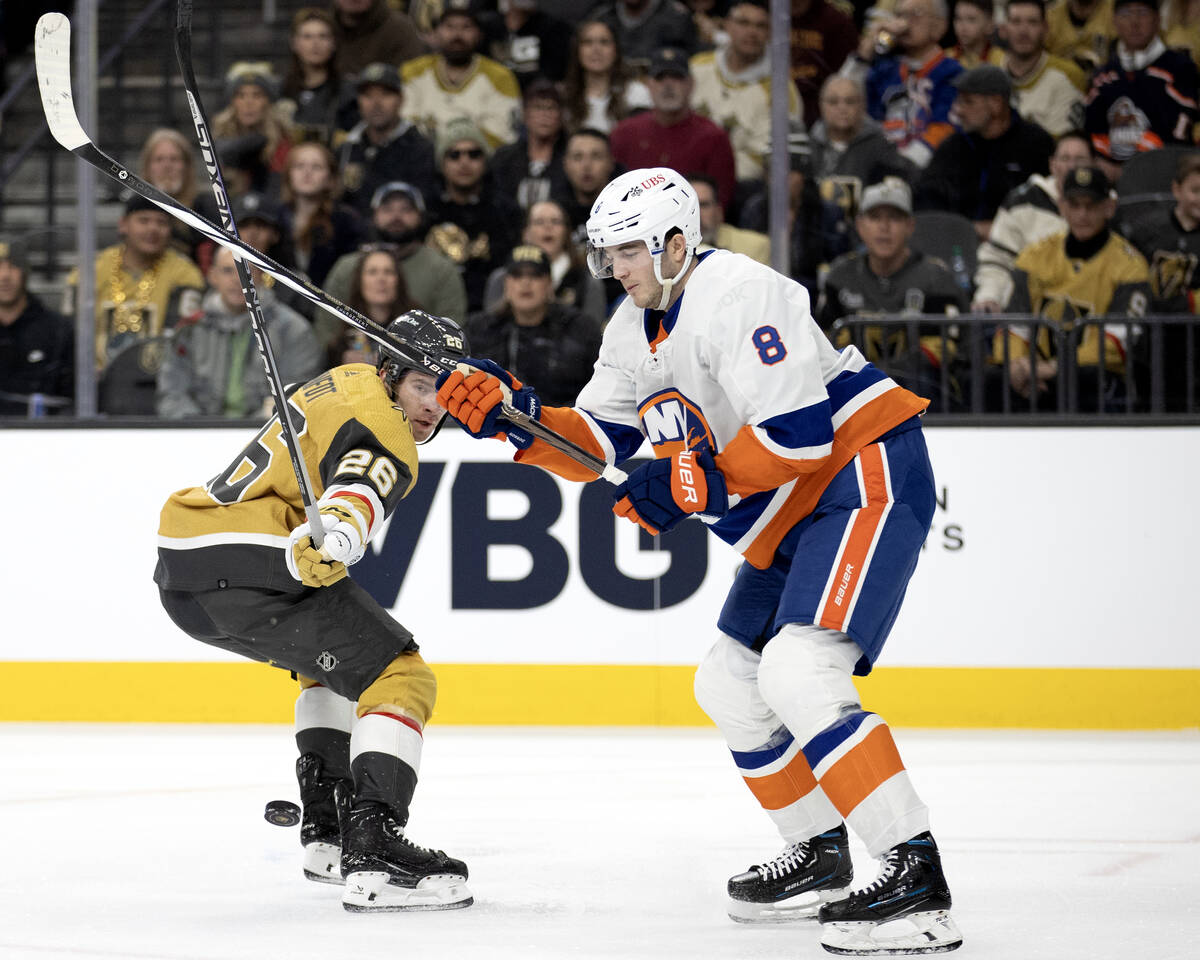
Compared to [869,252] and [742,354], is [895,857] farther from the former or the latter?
[869,252]

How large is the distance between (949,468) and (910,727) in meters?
0.84

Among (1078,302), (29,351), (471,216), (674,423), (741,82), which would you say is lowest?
(674,423)

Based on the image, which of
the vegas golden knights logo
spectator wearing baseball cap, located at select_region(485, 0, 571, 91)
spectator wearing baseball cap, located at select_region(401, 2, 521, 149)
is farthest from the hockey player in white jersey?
spectator wearing baseball cap, located at select_region(485, 0, 571, 91)

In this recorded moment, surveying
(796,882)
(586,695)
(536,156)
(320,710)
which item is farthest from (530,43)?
(796,882)

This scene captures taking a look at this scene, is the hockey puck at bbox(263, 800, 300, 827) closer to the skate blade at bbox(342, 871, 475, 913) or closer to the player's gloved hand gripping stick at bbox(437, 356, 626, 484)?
the skate blade at bbox(342, 871, 475, 913)

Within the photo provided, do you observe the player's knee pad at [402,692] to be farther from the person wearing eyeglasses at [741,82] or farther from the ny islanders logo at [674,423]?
the person wearing eyeglasses at [741,82]

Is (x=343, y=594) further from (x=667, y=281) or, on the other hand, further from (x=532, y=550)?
(x=532, y=550)

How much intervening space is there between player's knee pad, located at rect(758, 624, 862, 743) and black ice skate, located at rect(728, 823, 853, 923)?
41 centimetres

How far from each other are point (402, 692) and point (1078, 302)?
3.40 meters

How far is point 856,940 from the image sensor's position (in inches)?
106

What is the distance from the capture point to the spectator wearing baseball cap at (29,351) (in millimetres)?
5789

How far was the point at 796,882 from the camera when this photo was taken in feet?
10.1

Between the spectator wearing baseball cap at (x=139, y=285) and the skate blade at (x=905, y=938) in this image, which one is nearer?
the skate blade at (x=905, y=938)

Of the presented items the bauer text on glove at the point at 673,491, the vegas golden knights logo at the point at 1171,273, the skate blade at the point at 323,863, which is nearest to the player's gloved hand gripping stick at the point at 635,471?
the bauer text on glove at the point at 673,491
